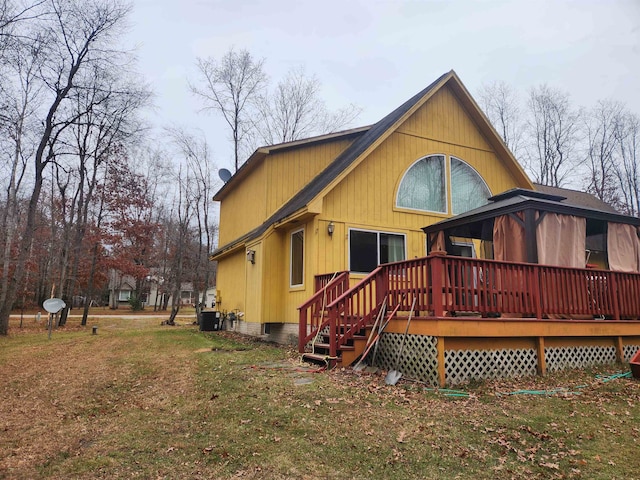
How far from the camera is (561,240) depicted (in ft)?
26.6

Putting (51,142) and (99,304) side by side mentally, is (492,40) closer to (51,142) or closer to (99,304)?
(51,142)

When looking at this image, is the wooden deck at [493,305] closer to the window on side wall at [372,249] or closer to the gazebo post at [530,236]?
the gazebo post at [530,236]

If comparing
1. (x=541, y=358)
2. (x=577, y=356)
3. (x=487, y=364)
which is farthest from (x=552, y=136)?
(x=487, y=364)

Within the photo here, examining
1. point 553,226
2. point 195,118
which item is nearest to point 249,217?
point 553,226

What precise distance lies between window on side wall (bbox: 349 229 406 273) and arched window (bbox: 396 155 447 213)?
108 cm

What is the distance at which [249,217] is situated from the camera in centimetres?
1430

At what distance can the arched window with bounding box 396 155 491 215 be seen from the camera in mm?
11648

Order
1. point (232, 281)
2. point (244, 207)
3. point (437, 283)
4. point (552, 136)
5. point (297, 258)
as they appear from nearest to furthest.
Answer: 1. point (437, 283)
2. point (297, 258)
3. point (244, 207)
4. point (232, 281)
5. point (552, 136)

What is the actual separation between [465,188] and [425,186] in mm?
1398

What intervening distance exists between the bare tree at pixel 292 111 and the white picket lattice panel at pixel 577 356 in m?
22.3

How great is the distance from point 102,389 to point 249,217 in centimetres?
840

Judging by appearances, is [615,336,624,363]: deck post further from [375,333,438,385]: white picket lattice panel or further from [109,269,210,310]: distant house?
[109,269,210,310]: distant house

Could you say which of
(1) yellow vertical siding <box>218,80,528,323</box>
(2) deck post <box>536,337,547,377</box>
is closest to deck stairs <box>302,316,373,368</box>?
(1) yellow vertical siding <box>218,80,528,323</box>

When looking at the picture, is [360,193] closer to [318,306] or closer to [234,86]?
[318,306]
